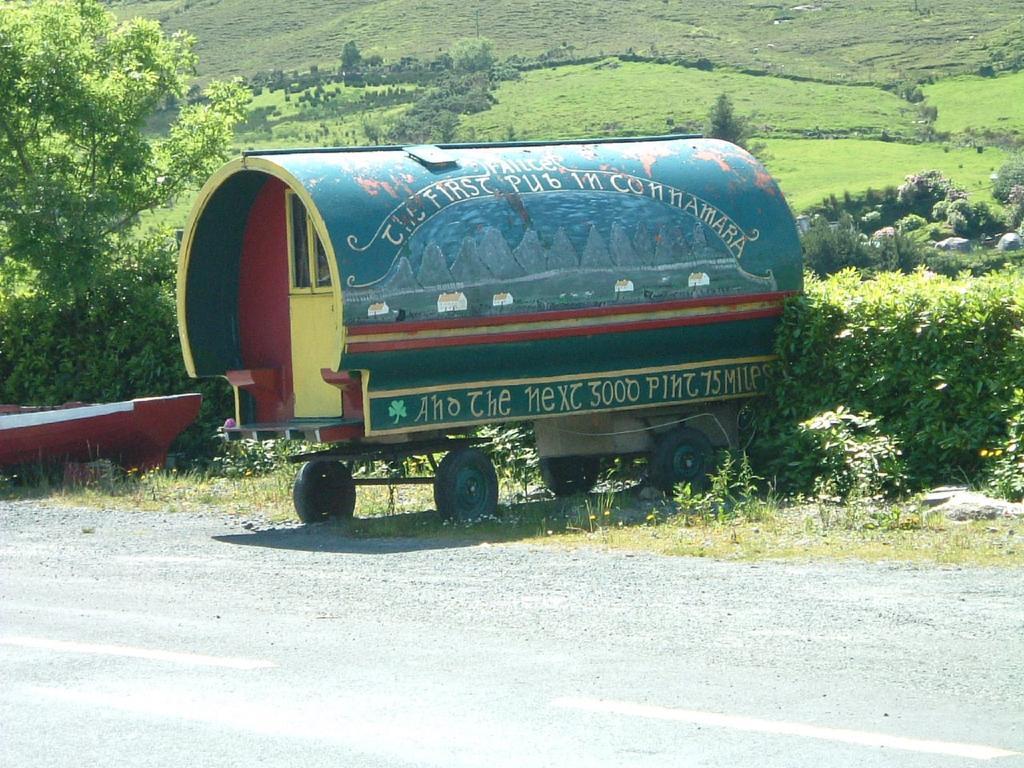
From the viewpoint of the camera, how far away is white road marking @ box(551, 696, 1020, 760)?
6.07 meters

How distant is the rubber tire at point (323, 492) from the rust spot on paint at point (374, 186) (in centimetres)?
247

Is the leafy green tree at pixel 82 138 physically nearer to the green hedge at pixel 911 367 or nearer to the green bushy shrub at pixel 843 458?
the green hedge at pixel 911 367

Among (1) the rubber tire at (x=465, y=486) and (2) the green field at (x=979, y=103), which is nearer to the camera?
(1) the rubber tire at (x=465, y=486)

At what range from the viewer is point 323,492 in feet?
47.3

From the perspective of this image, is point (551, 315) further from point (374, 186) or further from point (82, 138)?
point (82, 138)

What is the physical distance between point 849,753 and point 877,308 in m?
9.29

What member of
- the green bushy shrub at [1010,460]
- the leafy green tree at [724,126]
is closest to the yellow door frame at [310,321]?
the green bushy shrub at [1010,460]

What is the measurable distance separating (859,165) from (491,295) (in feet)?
248

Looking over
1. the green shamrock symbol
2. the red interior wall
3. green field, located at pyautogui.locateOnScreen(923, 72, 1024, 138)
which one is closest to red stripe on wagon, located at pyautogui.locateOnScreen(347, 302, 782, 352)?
the green shamrock symbol

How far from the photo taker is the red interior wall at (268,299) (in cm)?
1466

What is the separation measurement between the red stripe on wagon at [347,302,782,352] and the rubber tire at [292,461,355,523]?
163 cm

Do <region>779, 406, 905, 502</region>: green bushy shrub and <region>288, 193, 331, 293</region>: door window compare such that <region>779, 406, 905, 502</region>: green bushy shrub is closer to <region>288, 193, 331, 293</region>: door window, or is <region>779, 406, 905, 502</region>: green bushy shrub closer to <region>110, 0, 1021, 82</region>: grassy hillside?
<region>288, 193, 331, 293</region>: door window

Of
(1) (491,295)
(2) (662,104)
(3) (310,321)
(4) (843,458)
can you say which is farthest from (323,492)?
(2) (662,104)

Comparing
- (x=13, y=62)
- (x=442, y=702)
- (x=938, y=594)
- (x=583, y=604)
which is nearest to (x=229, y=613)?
(x=583, y=604)
